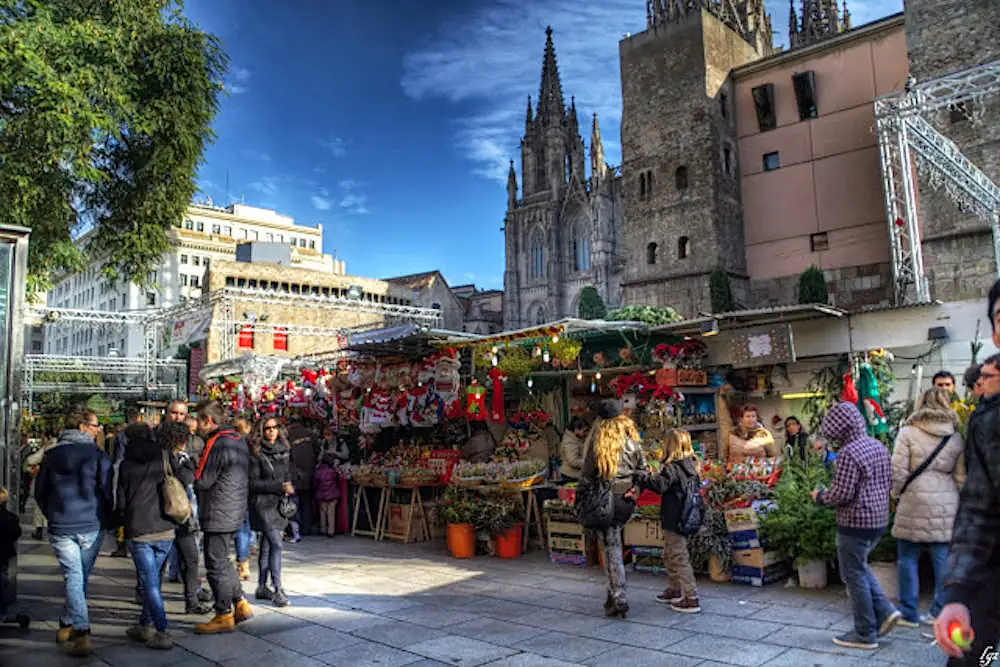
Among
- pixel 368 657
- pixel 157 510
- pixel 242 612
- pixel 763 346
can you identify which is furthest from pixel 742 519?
pixel 157 510

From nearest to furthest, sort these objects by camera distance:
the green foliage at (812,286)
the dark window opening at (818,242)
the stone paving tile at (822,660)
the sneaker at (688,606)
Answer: the stone paving tile at (822,660) < the sneaker at (688,606) < the green foliage at (812,286) < the dark window opening at (818,242)

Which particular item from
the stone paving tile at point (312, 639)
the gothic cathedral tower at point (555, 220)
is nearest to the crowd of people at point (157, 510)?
the stone paving tile at point (312, 639)

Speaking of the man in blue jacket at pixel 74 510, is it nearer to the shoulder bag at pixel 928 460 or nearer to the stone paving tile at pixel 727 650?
the stone paving tile at pixel 727 650

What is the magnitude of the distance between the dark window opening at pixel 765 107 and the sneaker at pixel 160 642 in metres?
25.6

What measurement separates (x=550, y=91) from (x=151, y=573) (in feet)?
231

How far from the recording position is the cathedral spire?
229 ft

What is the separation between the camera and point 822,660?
15.1 ft

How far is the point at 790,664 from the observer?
457cm

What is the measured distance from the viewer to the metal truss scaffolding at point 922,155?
12812 mm

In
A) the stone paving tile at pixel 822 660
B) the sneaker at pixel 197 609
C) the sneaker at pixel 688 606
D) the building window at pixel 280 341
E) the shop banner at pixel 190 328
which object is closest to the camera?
the stone paving tile at pixel 822 660

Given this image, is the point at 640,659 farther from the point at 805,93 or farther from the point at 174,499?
the point at 805,93

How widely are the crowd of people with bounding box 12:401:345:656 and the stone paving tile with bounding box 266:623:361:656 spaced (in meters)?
0.48

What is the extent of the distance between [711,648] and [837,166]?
73.0ft

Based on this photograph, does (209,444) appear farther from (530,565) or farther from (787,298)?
(787,298)
